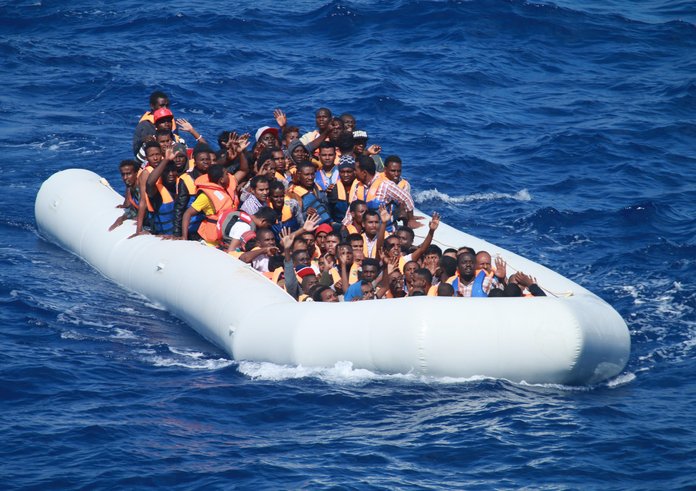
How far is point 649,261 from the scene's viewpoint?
14.4 meters

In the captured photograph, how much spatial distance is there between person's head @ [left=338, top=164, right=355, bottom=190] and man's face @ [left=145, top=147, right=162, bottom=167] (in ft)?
6.93

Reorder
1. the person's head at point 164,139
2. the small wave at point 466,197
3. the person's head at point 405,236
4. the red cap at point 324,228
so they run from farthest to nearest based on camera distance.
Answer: the small wave at point 466,197, the person's head at point 164,139, the red cap at point 324,228, the person's head at point 405,236

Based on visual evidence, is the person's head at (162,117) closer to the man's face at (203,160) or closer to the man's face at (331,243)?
the man's face at (203,160)

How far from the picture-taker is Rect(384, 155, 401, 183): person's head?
510 inches

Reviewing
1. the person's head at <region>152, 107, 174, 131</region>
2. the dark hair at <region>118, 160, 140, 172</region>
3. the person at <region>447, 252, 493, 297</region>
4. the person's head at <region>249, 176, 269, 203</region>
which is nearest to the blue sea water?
the person at <region>447, 252, 493, 297</region>

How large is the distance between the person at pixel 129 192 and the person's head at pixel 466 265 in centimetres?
432

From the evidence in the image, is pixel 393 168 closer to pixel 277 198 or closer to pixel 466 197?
pixel 277 198

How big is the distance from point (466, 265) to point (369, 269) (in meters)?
1.00

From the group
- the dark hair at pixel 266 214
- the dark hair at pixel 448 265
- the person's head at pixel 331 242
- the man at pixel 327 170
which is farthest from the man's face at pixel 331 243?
the man at pixel 327 170

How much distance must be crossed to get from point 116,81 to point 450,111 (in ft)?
21.1

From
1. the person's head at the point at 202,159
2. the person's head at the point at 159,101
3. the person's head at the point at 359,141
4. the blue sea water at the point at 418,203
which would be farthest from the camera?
the person's head at the point at 159,101

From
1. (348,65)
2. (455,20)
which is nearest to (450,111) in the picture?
(348,65)

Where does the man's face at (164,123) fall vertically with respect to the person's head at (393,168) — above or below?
above

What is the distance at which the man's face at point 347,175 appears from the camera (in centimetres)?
1296
